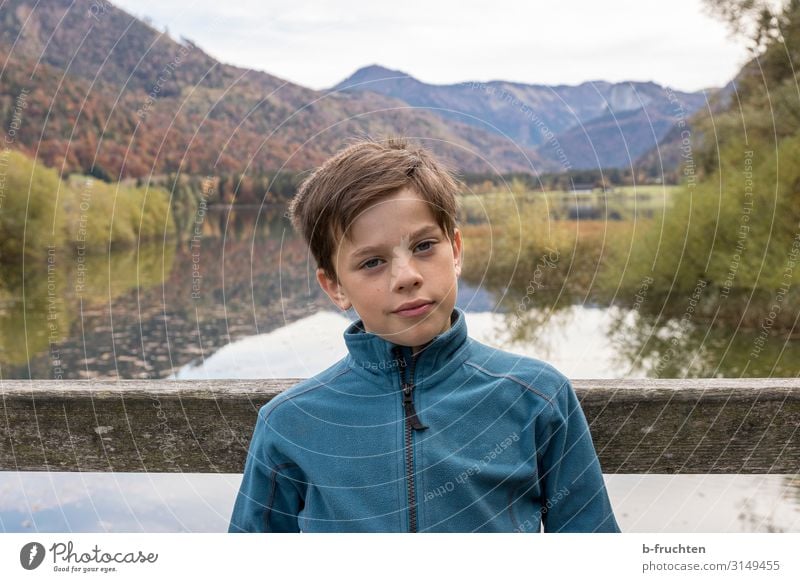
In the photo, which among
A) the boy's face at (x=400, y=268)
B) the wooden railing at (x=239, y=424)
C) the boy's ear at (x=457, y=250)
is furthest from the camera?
the wooden railing at (x=239, y=424)

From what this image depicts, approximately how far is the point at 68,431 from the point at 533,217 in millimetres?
9317

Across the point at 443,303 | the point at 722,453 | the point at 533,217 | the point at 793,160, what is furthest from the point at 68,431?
the point at 793,160

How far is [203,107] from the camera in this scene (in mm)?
3457

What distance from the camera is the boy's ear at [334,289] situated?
145cm

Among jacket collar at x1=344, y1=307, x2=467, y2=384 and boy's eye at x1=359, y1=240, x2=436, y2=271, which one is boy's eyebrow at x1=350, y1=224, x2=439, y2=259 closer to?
boy's eye at x1=359, y1=240, x2=436, y2=271

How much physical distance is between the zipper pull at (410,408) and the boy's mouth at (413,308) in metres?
0.15

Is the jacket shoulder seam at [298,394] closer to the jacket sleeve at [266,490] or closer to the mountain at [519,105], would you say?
the jacket sleeve at [266,490]

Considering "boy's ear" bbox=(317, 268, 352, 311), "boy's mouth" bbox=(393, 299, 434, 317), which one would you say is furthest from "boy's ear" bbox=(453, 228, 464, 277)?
"boy's ear" bbox=(317, 268, 352, 311)

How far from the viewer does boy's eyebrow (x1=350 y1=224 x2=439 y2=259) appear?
4.39 ft

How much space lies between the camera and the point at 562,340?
4852mm

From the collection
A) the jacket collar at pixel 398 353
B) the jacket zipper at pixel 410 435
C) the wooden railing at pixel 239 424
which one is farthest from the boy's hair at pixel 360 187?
the wooden railing at pixel 239 424

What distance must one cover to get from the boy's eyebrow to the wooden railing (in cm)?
41

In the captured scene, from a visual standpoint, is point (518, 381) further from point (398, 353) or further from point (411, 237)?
point (411, 237)
